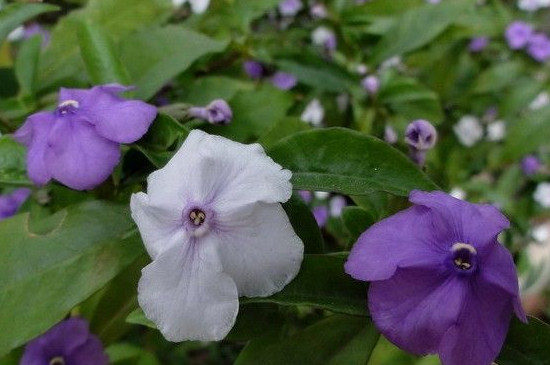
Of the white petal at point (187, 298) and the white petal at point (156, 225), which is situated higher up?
the white petal at point (156, 225)

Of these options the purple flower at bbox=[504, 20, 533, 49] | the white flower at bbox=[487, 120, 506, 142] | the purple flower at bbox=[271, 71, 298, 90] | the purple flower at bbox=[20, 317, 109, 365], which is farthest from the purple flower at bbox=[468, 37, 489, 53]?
the purple flower at bbox=[20, 317, 109, 365]

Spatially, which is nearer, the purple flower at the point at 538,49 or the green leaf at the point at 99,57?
the green leaf at the point at 99,57

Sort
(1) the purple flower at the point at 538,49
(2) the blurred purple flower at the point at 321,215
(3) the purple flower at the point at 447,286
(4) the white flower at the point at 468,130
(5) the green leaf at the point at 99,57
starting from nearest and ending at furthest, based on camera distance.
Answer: (3) the purple flower at the point at 447,286, (5) the green leaf at the point at 99,57, (2) the blurred purple flower at the point at 321,215, (4) the white flower at the point at 468,130, (1) the purple flower at the point at 538,49

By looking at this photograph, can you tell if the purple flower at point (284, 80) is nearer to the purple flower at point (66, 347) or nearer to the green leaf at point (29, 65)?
the green leaf at point (29, 65)

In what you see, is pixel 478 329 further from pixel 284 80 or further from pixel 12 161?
pixel 284 80

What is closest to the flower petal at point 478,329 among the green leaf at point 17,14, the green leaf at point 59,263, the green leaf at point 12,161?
the green leaf at point 59,263

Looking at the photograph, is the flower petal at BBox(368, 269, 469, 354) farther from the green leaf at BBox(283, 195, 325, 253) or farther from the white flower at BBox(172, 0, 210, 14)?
the white flower at BBox(172, 0, 210, 14)

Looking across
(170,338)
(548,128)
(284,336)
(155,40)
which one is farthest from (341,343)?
(548,128)
